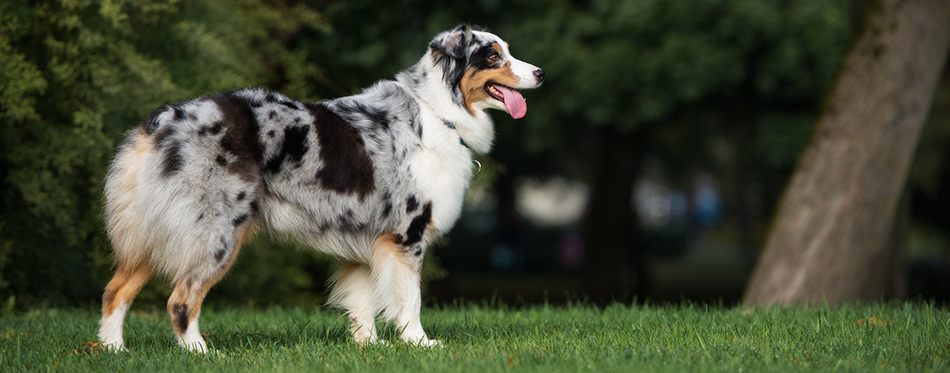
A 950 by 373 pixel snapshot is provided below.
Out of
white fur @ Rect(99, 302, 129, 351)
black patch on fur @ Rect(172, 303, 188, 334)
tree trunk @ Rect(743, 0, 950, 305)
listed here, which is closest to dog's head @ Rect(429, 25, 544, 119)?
black patch on fur @ Rect(172, 303, 188, 334)

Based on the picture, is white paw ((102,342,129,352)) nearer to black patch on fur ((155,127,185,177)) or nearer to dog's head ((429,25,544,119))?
black patch on fur ((155,127,185,177))

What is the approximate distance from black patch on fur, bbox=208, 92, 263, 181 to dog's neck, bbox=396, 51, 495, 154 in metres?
1.06

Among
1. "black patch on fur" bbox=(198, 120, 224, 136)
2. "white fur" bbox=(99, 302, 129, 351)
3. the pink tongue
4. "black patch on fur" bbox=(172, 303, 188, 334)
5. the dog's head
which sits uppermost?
the dog's head

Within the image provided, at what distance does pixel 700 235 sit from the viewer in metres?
50.6

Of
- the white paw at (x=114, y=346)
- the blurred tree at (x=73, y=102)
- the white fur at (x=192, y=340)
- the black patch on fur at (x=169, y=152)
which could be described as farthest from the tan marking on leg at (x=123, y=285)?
the blurred tree at (x=73, y=102)

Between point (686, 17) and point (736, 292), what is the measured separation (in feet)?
37.7

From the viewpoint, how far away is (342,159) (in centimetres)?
561

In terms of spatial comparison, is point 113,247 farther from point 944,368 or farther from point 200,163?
point 944,368

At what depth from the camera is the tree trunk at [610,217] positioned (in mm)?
16406

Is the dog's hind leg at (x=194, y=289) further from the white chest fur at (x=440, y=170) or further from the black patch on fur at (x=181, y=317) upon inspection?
the white chest fur at (x=440, y=170)

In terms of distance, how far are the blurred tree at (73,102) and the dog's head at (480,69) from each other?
3623 mm

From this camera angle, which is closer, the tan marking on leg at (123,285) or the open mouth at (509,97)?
the tan marking on leg at (123,285)

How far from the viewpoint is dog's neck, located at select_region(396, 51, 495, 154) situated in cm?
592

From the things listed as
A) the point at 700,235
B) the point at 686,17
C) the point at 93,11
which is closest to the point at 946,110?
the point at 686,17
